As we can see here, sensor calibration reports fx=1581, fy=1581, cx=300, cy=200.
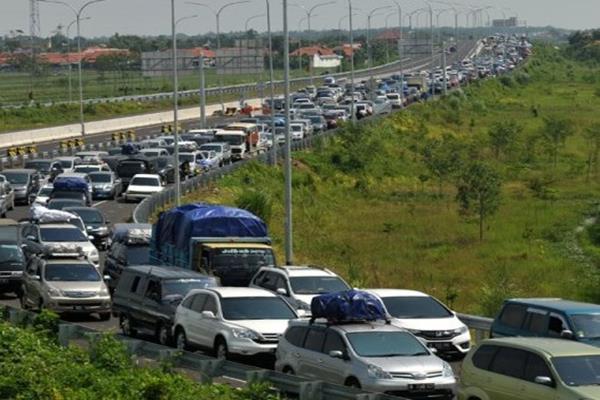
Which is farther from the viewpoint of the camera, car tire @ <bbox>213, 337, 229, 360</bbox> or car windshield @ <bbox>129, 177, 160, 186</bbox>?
car windshield @ <bbox>129, 177, 160, 186</bbox>

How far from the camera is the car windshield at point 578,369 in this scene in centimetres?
1831

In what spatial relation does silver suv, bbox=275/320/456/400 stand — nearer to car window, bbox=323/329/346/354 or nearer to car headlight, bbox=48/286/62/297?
car window, bbox=323/329/346/354

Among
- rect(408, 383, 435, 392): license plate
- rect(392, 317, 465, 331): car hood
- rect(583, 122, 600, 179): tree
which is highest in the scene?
rect(408, 383, 435, 392): license plate

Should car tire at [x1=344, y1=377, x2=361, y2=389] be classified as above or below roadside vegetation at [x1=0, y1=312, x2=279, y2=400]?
below

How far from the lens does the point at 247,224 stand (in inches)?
1396

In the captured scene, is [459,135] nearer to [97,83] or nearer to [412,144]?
[412,144]

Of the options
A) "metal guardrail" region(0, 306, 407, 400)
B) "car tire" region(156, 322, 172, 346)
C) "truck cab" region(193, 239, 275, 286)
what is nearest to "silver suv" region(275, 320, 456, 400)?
"metal guardrail" region(0, 306, 407, 400)

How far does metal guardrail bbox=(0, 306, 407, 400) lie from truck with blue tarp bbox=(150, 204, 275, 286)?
762 cm

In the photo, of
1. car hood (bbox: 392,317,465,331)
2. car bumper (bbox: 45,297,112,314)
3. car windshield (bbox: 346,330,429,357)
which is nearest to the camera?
car windshield (bbox: 346,330,429,357)

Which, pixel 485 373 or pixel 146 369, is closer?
pixel 485 373

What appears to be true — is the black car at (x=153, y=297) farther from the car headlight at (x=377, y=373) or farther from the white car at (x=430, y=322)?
the car headlight at (x=377, y=373)

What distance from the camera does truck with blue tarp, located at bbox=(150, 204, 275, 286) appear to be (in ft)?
107

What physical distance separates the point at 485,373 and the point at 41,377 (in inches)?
217

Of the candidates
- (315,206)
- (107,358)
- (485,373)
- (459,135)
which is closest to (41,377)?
(107,358)
